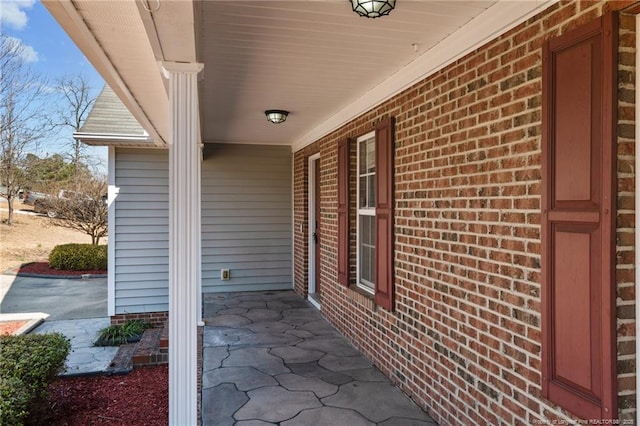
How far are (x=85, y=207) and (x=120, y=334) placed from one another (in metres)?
8.26

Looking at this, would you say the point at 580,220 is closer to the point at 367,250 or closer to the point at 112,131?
the point at 367,250

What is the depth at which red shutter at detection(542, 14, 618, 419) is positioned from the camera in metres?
1.68

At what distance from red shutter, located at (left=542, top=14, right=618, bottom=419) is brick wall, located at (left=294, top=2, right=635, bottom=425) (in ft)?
0.19

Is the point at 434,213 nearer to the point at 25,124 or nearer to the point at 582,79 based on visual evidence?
the point at 582,79

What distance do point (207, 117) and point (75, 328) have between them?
3.62m

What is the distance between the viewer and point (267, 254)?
7.55m

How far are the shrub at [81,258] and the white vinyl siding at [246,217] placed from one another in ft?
18.7

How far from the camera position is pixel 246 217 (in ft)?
24.5

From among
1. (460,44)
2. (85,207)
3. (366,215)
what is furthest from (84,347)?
(85,207)

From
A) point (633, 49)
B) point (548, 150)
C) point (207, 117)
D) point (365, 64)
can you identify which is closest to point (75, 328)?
point (207, 117)

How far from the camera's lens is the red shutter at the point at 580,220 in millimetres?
1677

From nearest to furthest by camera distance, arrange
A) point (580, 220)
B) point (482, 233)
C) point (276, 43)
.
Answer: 1. point (580, 220)
2. point (482, 233)
3. point (276, 43)

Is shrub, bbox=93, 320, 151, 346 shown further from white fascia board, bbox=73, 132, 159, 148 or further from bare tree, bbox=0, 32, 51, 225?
bare tree, bbox=0, 32, 51, 225

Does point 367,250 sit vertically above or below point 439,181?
below
